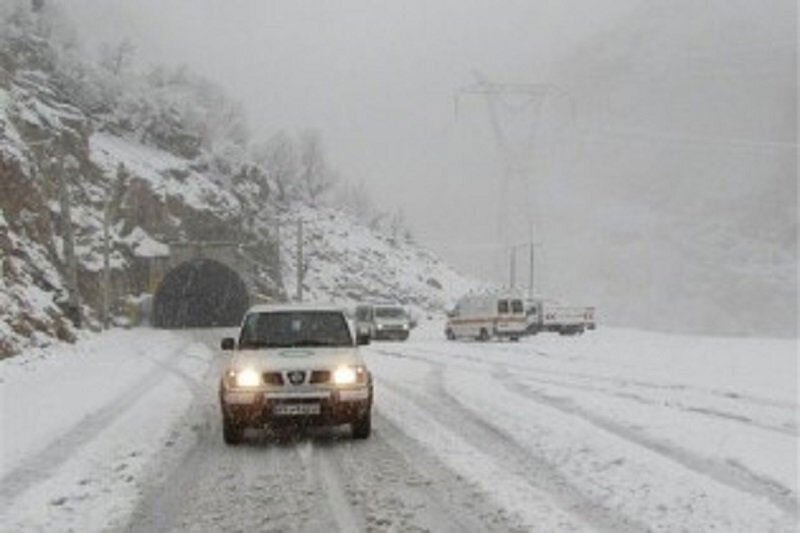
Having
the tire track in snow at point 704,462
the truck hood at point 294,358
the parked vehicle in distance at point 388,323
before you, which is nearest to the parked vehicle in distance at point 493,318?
the parked vehicle in distance at point 388,323

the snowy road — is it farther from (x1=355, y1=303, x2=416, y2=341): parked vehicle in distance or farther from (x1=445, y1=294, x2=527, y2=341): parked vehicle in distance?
(x1=355, y1=303, x2=416, y2=341): parked vehicle in distance

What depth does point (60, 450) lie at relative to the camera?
11844 millimetres

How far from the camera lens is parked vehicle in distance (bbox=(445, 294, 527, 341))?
4397 centimetres

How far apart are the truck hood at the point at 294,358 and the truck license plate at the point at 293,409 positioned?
1.44ft

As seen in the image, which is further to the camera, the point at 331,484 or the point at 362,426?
the point at 362,426

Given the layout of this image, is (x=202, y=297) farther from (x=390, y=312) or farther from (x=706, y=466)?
(x=706, y=466)

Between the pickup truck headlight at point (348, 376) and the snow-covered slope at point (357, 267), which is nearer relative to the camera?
the pickup truck headlight at point (348, 376)

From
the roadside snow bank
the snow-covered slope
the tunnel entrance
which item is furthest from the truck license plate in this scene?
the snow-covered slope

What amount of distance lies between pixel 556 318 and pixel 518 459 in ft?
137

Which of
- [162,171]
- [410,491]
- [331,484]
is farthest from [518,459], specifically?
[162,171]

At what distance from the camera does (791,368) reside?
79.8ft

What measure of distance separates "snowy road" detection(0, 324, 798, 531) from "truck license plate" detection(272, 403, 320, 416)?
17.8 inches

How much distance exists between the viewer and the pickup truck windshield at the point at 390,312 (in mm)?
47594

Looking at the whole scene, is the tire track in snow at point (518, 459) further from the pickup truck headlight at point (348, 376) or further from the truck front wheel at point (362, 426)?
the pickup truck headlight at point (348, 376)
